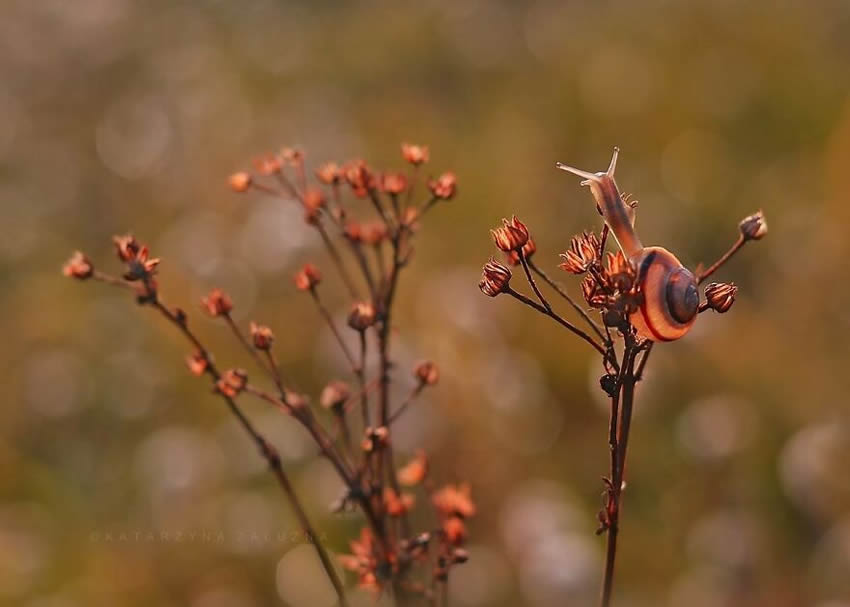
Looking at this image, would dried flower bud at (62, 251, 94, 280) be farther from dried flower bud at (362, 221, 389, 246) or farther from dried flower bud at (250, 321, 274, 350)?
dried flower bud at (362, 221, 389, 246)

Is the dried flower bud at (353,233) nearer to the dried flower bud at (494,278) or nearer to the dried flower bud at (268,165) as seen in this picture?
the dried flower bud at (268,165)

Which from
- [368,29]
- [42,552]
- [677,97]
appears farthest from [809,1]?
[42,552]

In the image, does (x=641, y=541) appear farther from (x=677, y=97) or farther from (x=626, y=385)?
(x=677, y=97)

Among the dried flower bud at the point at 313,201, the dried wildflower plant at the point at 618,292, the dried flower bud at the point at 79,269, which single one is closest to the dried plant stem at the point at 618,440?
the dried wildflower plant at the point at 618,292

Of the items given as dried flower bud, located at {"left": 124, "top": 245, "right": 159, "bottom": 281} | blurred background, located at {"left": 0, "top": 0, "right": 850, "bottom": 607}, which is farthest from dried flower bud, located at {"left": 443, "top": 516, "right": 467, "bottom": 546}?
blurred background, located at {"left": 0, "top": 0, "right": 850, "bottom": 607}

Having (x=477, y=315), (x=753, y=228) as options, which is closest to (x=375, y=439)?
(x=753, y=228)
